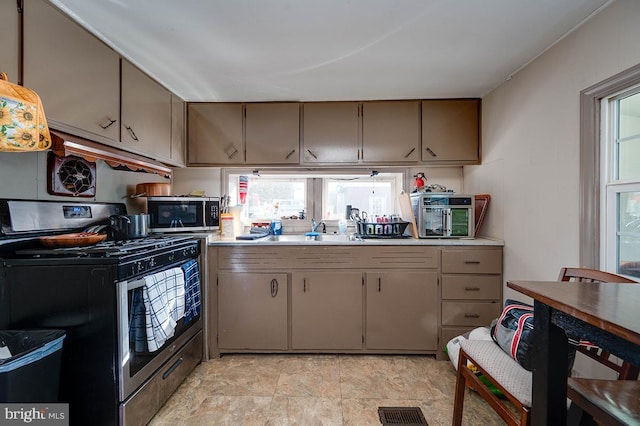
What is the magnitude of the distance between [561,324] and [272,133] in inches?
93.0

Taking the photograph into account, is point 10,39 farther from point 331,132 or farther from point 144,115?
point 331,132

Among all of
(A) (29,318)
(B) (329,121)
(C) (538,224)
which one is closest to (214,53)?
(B) (329,121)

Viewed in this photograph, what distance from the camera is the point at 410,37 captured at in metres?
1.67

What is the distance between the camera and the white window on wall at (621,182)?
4.54ft

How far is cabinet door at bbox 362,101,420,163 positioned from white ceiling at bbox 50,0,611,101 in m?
0.22

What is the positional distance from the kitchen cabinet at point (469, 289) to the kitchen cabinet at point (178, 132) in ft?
7.94

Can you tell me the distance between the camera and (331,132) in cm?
260

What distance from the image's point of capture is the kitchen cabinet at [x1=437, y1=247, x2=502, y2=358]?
2271mm

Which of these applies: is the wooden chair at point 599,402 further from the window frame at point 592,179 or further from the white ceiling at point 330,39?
the white ceiling at point 330,39

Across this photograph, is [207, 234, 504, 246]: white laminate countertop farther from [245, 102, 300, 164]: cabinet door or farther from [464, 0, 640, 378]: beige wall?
[245, 102, 300, 164]: cabinet door

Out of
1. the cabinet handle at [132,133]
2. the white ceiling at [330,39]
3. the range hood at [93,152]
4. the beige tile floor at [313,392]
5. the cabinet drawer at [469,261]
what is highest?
the white ceiling at [330,39]

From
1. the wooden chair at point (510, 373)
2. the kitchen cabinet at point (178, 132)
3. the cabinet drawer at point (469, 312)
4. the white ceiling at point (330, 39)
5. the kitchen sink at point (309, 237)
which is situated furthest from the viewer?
the kitchen sink at point (309, 237)

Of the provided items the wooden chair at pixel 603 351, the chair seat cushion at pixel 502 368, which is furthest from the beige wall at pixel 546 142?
the chair seat cushion at pixel 502 368

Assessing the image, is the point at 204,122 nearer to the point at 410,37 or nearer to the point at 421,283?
the point at 410,37
